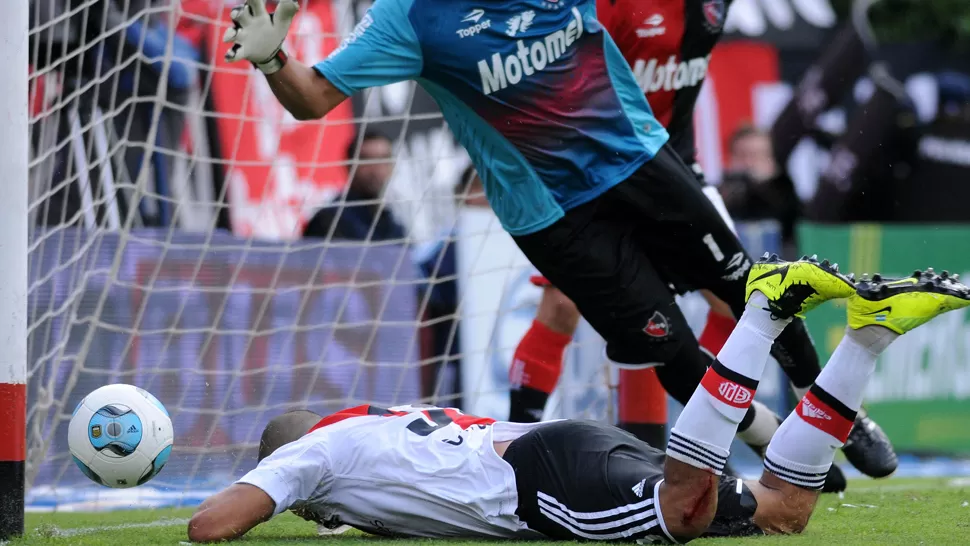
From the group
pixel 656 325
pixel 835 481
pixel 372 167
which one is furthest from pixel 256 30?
pixel 372 167

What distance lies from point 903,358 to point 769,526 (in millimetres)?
5233

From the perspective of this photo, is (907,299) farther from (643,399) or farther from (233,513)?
(643,399)

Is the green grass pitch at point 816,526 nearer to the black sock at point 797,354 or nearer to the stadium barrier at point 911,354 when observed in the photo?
the black sock at point 797,354

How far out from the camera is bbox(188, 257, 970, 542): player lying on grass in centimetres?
322

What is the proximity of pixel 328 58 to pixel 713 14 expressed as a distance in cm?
168

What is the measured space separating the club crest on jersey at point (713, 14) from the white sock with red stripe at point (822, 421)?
1830mm

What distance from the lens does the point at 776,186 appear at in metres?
8.83

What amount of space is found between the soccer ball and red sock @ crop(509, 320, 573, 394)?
1734 millimetres

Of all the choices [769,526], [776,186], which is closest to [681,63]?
[769,526]

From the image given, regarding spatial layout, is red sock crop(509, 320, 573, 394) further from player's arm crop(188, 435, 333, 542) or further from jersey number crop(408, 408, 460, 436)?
player's arm crop(188, 435, 333, 542)

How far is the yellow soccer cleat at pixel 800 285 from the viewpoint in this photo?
316 centimetres

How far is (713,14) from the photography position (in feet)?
16.2

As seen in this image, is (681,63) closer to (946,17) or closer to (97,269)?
(97,269)

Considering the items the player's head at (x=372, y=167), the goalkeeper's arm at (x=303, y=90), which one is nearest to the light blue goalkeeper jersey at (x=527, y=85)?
the goalkeeper's arm at (x=303, y=90)
